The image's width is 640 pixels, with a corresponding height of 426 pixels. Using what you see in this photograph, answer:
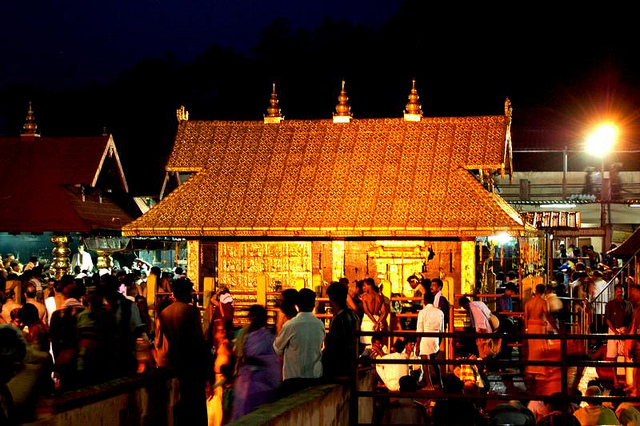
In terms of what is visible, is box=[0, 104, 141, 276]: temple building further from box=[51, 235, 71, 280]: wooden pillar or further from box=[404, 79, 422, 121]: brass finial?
box=[404, 79, 422, 121]: brass finial

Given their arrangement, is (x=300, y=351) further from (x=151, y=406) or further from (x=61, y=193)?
(x=61, y=193)

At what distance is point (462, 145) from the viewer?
25.1 meters

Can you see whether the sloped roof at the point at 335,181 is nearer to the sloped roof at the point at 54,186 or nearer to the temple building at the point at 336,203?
the temple building at the point at 336,203

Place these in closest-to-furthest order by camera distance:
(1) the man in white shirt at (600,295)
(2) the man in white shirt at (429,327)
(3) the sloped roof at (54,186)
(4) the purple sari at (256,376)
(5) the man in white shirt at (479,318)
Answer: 1. (4) the purple sari at (256,376)
2. (2) the man in white shirt at (429,327)
3. (5) the man in white shirt at (479,318)
4. (1) the man in white shirt at (600,295)
5. (3) the sloped roof at (54,186)

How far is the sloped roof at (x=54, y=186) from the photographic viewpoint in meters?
30.1

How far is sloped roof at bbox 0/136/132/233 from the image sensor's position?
30.1m

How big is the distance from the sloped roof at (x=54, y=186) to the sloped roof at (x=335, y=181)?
5.77m

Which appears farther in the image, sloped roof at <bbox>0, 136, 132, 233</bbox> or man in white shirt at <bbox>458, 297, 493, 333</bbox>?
sloped roof at <bbox>0, 136, 132, 233</bbox>

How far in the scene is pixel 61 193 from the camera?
31.1 metres

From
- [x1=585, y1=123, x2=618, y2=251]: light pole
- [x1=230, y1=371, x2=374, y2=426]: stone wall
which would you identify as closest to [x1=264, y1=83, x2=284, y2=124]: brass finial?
[x1=585, y1=123, x2=618, y2=251]: light pole

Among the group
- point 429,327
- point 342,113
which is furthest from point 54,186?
point 429,327

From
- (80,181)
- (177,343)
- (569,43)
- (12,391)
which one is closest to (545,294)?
(177,343)

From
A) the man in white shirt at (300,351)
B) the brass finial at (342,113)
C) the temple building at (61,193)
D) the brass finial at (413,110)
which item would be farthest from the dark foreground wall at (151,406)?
the temple building at (61,193)

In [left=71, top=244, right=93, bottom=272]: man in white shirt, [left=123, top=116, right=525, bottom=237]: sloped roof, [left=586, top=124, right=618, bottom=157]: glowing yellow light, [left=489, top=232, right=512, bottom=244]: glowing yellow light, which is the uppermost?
[left=586, top=124, right=618, bottom=157]: glowing yellow light
